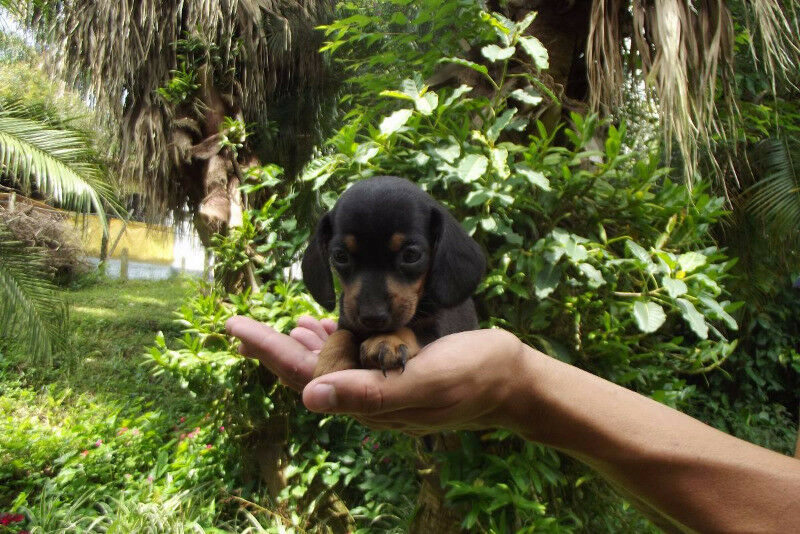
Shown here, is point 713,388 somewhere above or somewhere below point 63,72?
below

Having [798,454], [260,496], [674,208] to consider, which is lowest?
[260,496]

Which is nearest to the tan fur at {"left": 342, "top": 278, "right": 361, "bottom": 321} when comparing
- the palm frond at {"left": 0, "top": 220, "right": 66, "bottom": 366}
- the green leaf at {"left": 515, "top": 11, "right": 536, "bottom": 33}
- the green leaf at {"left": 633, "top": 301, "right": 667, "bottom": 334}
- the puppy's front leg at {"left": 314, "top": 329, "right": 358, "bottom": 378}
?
the puppy's front leg at {"left": 314, "top": 329, "right": 358, "bottom": 378}

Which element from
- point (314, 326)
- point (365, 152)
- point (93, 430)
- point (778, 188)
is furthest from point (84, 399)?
point (778, 188)

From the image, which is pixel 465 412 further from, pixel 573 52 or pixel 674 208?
pixel 573 52

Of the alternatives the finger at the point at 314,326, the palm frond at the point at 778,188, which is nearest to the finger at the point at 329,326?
the finger at the point at 314,326

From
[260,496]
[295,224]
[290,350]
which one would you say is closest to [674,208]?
[290,350]

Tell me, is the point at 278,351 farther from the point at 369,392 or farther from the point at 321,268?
the point at 369,392
